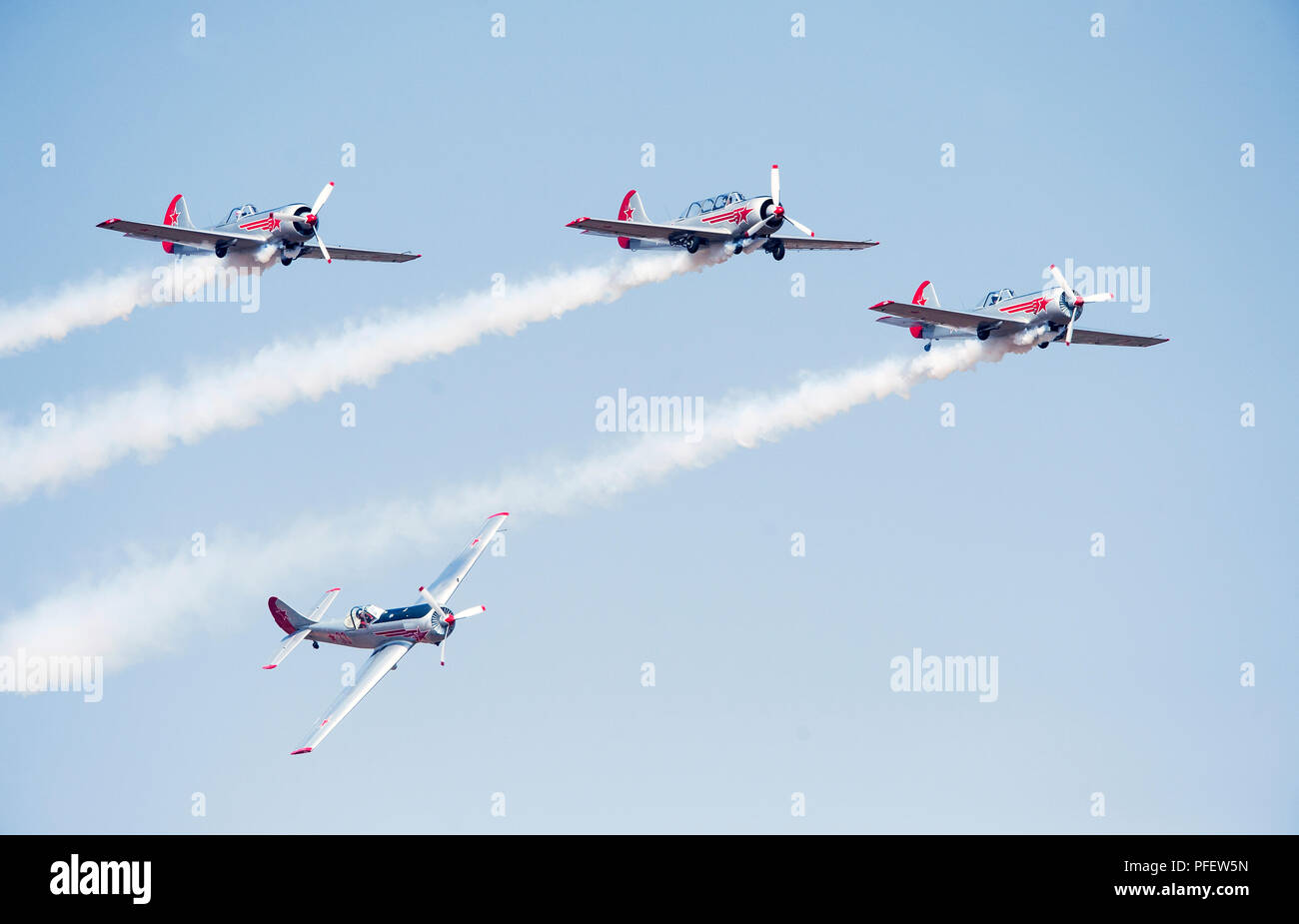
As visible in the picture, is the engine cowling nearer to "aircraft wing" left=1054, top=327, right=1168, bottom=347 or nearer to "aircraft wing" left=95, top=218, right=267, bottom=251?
"aircraft wing" left=95, top=218, right=267, bottom=251

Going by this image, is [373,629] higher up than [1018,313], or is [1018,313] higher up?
[1018,313]

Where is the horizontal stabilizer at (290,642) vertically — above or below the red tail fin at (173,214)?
below

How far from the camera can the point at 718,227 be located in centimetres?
7362

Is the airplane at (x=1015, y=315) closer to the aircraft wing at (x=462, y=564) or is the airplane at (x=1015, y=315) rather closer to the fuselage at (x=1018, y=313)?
the fuselage at (x=1018, y=313)

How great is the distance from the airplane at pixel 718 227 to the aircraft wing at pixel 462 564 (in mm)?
13246

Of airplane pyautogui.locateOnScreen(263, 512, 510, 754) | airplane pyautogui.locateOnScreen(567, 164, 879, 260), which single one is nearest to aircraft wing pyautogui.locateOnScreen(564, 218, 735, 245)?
airplane pyautogui.locateOnScreen(567, 164, 879, 260)

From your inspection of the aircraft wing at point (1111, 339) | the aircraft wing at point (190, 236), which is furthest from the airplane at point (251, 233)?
the aircraft wing at point (1111, 339)

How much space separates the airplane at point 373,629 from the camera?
71.2 meters

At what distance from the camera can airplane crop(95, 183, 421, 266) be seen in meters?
74.4

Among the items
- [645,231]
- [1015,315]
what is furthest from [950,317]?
[645,231]

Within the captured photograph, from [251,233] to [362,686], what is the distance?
16.8 metres

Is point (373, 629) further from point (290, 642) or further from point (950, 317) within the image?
point (950, 317)
